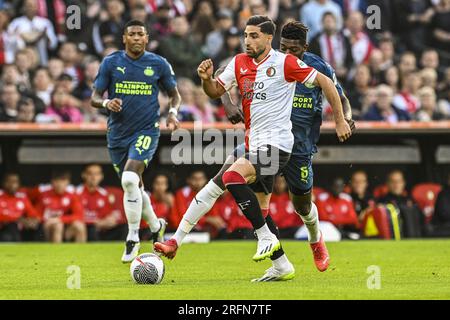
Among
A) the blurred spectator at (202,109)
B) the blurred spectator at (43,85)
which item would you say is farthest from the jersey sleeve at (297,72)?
the blurred spectator at (43,85)

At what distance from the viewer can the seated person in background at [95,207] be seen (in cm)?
1819

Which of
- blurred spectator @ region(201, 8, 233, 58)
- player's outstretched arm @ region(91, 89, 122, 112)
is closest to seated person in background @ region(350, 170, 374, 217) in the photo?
blurred spectator @ region(201, 8, 233, 58)

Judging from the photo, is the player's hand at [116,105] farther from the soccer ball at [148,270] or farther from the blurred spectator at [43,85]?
the blurred spectator at [43,85]

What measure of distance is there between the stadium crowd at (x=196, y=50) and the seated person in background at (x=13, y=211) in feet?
3.85

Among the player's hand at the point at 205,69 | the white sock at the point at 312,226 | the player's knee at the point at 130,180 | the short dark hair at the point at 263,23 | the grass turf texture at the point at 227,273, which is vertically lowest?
the grass turf texture at the point at 227,273

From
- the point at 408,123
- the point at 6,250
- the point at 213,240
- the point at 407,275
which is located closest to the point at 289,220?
the point at 213,240

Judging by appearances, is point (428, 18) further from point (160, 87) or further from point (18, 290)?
point (18, 290)

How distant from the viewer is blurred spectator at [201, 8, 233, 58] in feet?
66.8

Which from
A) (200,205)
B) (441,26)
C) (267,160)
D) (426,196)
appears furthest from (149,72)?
(441,26)

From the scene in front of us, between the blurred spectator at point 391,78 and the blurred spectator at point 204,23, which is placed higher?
the blurred spectator at point 204,23

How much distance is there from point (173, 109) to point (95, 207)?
5.54m

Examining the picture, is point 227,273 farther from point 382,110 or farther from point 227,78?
point 382,110

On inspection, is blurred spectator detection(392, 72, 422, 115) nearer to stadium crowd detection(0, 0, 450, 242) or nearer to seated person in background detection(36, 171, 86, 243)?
→ stadium crowd detection(0, 0, 450, 242)

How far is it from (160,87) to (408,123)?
6.25m
